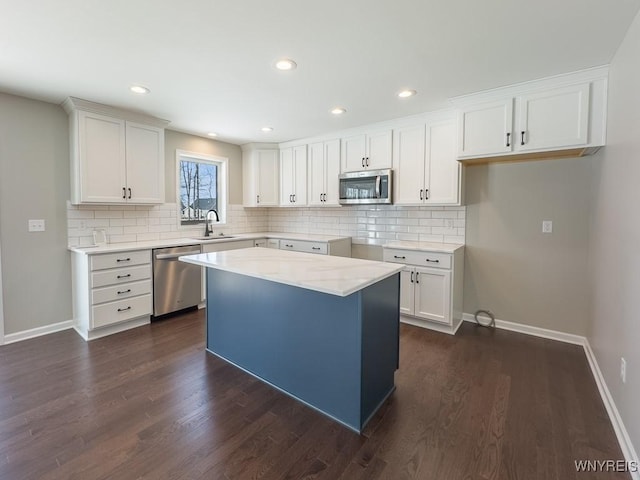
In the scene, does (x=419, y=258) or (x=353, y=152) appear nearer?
(x=419, y=258)

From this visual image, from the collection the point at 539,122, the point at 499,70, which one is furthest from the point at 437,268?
the point at 499,70

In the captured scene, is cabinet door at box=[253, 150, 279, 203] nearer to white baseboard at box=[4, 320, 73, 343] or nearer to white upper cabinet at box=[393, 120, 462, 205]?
white upper cabinet at box=[393, 120, 462, 205]

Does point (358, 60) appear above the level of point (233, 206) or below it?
above

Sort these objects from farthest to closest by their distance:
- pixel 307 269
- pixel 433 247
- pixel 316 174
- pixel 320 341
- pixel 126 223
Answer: pixel 316 174, pixel 126 223, pixel 433 247, pixel 307 269, pixel 320 341

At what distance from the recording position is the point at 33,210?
10.2 feet

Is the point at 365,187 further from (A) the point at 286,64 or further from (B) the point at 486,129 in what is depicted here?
(A) the point at 286,64

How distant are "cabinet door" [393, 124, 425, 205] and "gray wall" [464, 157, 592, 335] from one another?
1.81ft

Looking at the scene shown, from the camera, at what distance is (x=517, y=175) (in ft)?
10.5

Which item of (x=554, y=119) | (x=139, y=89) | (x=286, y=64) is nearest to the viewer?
(x=286, y=64)

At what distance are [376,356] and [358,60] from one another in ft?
6.99

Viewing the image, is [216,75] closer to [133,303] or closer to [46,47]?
[46,47]

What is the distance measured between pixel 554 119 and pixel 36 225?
499 cm

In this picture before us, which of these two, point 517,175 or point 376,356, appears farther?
point 517,175

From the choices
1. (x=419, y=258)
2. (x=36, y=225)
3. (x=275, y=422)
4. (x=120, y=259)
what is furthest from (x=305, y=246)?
(x=36, y=225)
